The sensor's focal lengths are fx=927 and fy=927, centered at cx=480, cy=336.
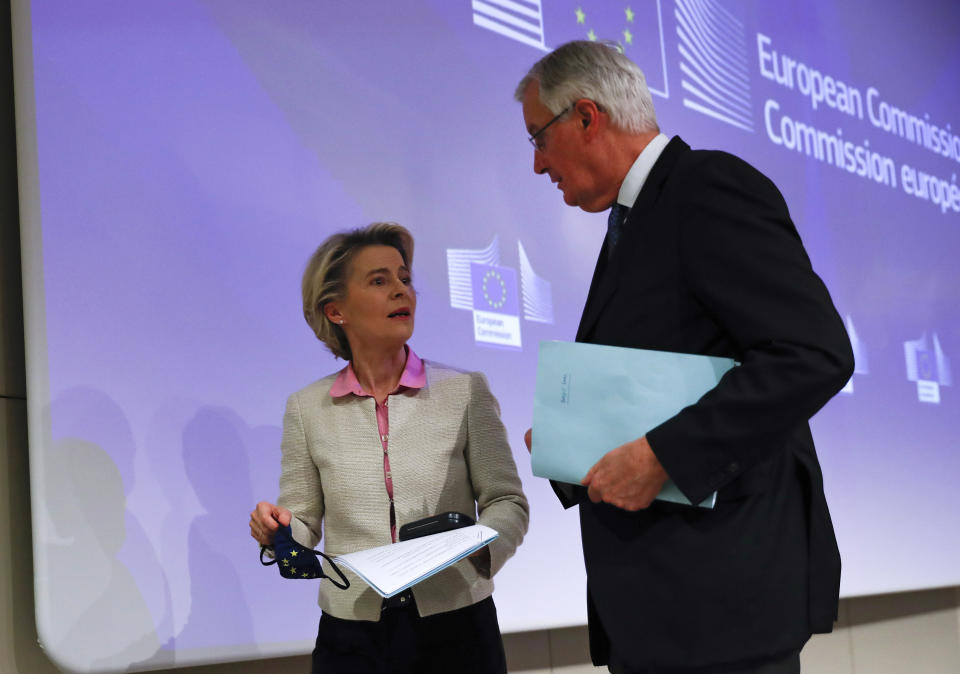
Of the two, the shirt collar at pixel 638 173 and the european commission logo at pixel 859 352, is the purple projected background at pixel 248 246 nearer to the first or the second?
the european commission logo at pixel 859 352

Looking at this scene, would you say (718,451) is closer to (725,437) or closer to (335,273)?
(725,437)

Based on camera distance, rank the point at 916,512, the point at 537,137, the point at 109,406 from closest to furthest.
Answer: the point at 537,137 < the point at 109,406 < the point at 916,512

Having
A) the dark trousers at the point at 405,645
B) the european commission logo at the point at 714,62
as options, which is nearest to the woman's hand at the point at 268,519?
the dark trousers at the point at 405,645

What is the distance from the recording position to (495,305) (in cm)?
254

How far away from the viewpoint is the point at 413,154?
249cm

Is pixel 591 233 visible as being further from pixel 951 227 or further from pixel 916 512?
pixel 951 227

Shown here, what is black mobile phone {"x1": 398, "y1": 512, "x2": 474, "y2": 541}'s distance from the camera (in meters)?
1.53

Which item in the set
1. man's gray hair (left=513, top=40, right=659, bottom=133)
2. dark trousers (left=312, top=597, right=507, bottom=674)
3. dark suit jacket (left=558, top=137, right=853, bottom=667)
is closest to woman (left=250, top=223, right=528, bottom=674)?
dark trousers (left=312, top=597, right=507, bottom=674)

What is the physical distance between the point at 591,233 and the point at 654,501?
5.69ft

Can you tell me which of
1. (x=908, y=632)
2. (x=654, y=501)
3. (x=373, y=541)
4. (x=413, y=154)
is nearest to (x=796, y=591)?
(x=654, y=501)

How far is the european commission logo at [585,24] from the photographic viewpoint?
2.76 m

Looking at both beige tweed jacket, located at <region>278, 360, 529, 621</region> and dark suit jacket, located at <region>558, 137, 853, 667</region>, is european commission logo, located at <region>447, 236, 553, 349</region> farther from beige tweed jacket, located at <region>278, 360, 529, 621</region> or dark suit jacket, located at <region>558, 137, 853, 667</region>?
dark suit jacket, located at <region>558, 137, 853, 667</region>

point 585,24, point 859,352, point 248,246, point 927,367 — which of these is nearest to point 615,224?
point 248,246

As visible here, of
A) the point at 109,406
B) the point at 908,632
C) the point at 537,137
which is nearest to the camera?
the point at 537,137
